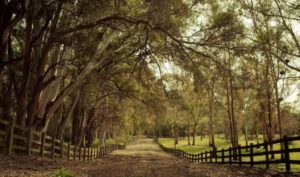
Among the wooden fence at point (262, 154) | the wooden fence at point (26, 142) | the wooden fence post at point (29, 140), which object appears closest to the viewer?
the wooden fence at point (262, 154)

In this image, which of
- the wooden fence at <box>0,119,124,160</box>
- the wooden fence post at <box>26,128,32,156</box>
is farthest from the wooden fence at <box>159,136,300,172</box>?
the wooden fence post at <box>26,128,32,156</box>

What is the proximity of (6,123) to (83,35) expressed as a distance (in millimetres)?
5163

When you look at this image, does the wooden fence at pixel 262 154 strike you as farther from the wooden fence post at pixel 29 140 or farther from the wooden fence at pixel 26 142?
the wooden fence post at pixel 29 140

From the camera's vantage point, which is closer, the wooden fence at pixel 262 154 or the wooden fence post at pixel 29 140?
the wooden fence at pixel 262 154

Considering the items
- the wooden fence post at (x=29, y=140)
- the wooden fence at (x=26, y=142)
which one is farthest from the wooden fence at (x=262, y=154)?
the wooden fence post at (x=29, y=140)

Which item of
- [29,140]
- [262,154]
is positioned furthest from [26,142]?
[262,154]

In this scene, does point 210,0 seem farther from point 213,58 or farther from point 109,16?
point 109,16

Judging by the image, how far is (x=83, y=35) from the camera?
1653 cm

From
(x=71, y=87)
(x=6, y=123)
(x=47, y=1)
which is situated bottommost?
(x=6, y=123)

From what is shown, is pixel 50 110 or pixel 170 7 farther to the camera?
pixel 50 110

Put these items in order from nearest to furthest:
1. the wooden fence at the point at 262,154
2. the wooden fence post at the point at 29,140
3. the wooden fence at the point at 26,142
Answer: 1. the wooden fence at the point at 262,154
2. the wooden fence at the point at 26,142
3. the wooden fence post at the point at 29,140

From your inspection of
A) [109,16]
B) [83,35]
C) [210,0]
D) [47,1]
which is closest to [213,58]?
[210,0]

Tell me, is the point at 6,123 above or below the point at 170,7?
below

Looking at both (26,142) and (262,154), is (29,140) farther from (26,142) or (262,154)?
(262,154)
